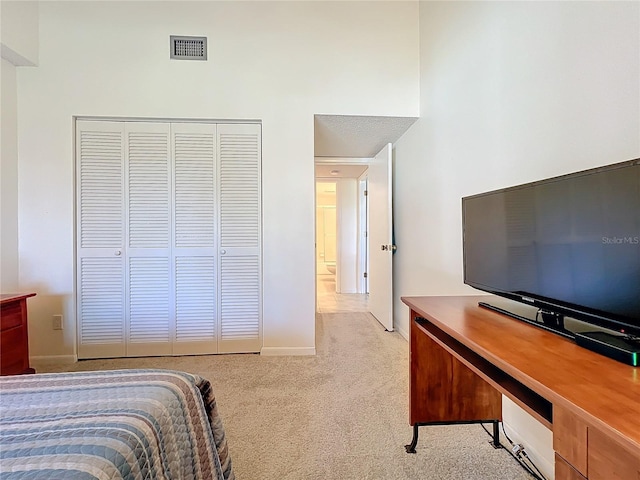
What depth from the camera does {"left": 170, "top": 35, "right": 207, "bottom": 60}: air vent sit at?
2.69 meters

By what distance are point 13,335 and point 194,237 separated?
1.33m

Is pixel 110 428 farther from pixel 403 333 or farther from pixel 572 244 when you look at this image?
pixel 403 333

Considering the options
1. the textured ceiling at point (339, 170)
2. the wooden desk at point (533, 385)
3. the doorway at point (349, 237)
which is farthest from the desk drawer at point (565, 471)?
the doorway at point (349, 237)

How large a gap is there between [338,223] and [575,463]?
523 cm

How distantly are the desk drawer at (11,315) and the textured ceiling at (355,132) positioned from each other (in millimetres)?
2636

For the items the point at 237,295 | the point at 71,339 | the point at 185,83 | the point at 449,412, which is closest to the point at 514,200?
the point at 449,412

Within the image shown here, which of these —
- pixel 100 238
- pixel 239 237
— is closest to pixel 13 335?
pixel 100 238

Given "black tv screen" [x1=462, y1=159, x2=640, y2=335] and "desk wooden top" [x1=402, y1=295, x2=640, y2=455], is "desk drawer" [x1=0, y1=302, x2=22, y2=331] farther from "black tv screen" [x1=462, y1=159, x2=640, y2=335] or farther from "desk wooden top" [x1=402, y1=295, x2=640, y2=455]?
"black tv screen" [x1=462, y1=159, x2=640, y2=335]

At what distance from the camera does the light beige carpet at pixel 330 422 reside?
146 centimetres

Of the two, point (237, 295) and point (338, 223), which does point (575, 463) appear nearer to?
point (237, 295)

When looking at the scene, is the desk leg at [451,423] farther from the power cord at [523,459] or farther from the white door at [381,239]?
the white door at [381,239]

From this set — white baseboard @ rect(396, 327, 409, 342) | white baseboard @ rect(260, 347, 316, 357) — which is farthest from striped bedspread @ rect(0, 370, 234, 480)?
white baseboard @ rect(396, 327, 409, 342)

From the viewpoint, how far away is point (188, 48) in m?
2.70

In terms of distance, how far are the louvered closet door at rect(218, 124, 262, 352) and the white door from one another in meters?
1.36
